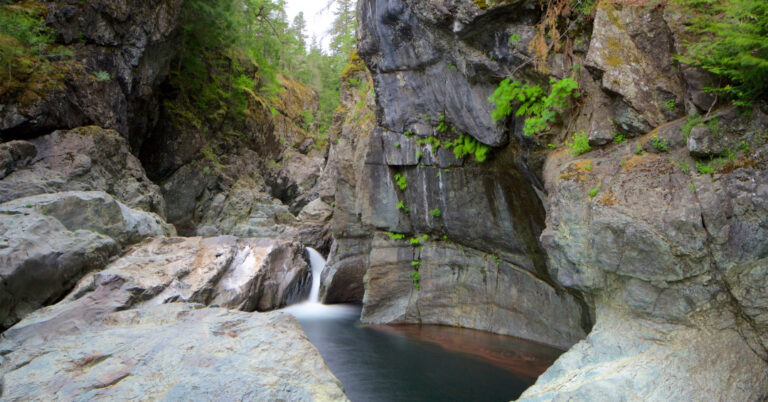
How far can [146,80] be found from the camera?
1752cm

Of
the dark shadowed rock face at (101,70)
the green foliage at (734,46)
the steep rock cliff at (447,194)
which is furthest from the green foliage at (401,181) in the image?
the dark shadowed rock face at (101,70)

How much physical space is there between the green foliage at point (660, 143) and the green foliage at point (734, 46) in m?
0.87

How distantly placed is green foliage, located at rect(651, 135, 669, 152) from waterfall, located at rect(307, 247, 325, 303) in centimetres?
1313

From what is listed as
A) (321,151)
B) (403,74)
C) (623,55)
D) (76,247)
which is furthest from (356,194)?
(321,151)

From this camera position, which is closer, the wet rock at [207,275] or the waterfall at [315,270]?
the wet rock at [207,275]

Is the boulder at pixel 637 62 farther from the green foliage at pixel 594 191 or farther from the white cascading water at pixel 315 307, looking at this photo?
the white cascading water at pixel 315 307

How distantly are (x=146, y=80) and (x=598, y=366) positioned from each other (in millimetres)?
18682

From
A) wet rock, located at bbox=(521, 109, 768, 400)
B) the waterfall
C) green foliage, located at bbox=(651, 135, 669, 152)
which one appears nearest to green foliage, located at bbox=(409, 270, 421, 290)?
the waterfall

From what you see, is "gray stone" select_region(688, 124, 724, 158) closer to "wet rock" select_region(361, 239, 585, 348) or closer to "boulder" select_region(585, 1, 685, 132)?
"boulder" select_region(585, 1, 685, 132)

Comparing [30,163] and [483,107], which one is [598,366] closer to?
[483,107]

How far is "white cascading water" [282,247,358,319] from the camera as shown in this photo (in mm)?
14617

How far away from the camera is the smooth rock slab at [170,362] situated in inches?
187

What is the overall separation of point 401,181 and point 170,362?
8.88 m

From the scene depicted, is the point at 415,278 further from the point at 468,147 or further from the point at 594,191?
the point at 594,191
